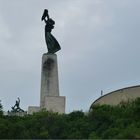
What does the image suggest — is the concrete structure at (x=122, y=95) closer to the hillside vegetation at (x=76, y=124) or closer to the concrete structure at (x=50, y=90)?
the concrete structure at (x=50, y=90)

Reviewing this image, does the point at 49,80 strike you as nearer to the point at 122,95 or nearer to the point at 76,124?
the point at 122,95

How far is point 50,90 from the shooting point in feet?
134

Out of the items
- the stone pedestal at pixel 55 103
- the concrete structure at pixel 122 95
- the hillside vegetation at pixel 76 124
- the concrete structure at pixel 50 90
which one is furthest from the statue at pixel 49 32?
the hillside vegetation at pixel 76 124

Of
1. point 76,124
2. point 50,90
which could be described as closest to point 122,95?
point 50,90

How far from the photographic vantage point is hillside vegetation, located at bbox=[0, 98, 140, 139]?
108 feet

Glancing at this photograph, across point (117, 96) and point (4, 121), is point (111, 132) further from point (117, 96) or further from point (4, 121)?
point (117, 96)

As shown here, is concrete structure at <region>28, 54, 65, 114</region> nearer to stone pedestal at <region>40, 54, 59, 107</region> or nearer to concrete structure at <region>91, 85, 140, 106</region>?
stone pedestal at <region>40, 54, 59, 107</region>

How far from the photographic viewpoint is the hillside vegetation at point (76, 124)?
3291 cm

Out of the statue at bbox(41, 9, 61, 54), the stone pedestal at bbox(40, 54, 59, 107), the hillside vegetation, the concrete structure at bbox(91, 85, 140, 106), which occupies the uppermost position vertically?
the statue at bbox(41, 9, 61, 54)

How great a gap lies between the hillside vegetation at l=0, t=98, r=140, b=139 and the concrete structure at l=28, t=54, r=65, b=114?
264 centimetres

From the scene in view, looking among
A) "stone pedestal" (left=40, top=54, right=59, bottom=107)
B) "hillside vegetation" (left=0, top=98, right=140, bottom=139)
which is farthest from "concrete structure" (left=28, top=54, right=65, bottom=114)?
"hillside vegetation" (left=0, top=98, right=140, bottom=139)

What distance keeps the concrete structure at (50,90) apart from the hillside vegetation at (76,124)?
2.64 m

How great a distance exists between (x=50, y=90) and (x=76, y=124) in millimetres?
5980

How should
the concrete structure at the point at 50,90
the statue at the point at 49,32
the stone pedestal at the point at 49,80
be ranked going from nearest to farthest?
the concrete structure at the point at 50,90, the stone pedestal at the point at 49,80, the statue at the point at 49,32
